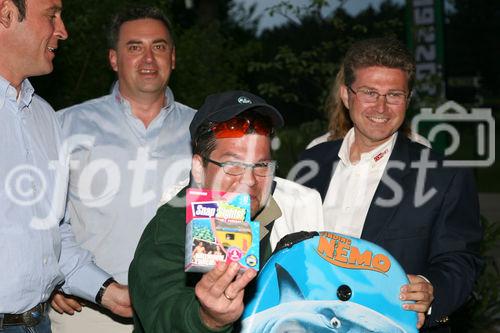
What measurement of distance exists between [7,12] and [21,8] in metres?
0.07

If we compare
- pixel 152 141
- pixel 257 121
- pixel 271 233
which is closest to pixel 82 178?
pixel 152 141

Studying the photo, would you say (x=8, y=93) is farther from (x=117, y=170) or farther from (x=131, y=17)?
(x=131, y=17)

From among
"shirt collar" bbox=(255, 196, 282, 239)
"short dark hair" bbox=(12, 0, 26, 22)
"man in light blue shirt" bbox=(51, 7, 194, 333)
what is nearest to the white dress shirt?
"shirt collar" bbox=(255, 196, 282, 239)

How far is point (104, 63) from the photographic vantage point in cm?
846

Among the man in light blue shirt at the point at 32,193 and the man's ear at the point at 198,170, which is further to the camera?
the man in light blue shirt at the point at 32,193

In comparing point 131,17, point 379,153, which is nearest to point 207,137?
point 379,153

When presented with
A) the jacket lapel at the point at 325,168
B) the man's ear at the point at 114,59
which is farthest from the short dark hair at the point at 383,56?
the man's ear at the point at 114,59

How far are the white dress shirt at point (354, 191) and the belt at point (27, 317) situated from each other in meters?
1.29

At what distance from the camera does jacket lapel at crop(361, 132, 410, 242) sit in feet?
11.3

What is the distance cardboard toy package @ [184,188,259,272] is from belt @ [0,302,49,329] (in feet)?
4.83

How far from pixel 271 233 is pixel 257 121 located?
1.85 ft

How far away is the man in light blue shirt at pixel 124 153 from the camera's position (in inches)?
175

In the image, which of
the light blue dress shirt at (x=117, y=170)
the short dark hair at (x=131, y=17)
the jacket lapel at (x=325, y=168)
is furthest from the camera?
the short dark hair at (x=131, y=17)

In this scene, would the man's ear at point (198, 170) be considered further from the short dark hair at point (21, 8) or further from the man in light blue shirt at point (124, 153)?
the man in light blue shirt at point (124, 153)
